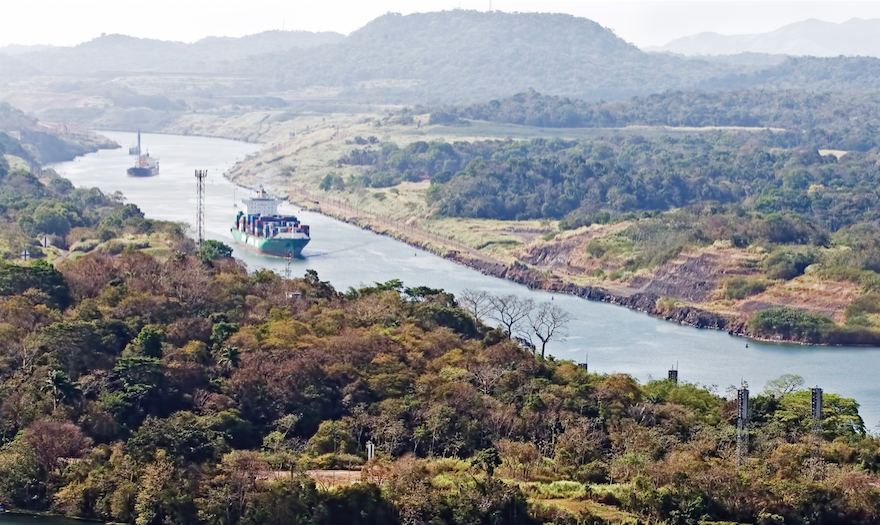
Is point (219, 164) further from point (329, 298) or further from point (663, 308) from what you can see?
point (329, 298)

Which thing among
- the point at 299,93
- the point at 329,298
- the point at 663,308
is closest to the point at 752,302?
the point at 663,308

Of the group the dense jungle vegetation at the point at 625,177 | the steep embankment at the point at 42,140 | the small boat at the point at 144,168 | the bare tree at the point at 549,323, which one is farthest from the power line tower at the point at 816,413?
the steep embankment at the point at 42,140

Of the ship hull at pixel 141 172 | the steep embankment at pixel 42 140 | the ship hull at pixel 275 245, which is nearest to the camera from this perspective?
the ship hull at pixel 275 245

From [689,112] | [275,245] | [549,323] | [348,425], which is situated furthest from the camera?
[689,112]

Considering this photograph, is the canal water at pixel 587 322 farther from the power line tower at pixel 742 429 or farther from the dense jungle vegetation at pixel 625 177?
the dense jungle vegetation at pixel 625 177

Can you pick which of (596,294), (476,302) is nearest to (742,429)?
(476,302)

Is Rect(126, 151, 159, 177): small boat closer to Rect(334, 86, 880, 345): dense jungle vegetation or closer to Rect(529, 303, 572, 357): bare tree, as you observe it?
Rect(334, 86, 880, 345): dense jungle vegetation

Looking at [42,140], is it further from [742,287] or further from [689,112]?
[742,287]
